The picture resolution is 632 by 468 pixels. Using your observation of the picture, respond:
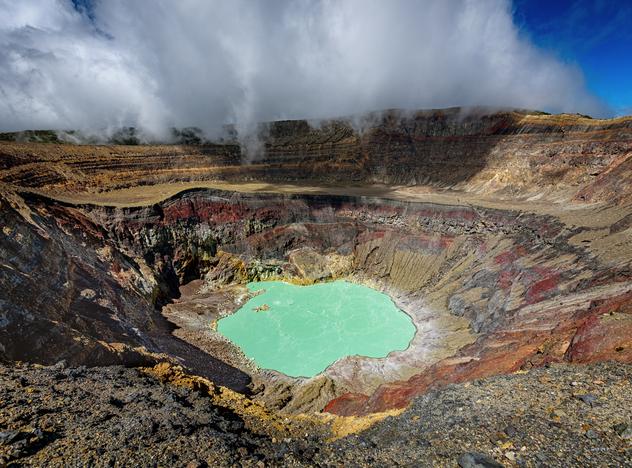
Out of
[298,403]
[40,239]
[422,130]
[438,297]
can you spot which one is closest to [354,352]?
[298,403]

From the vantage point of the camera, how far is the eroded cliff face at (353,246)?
682 inches

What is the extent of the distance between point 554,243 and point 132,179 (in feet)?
157

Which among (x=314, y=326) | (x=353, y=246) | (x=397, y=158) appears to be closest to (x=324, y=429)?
(x=314, y=326)

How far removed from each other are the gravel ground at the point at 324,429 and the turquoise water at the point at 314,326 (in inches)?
562

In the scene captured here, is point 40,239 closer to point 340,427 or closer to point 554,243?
point 340,427

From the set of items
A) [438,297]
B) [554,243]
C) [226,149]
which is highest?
[226,149]

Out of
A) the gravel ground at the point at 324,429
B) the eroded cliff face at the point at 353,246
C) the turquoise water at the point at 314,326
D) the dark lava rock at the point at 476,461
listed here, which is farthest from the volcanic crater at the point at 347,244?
the dark lava rock at the point at 476,461

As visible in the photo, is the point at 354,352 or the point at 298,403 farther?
the point at 354,352

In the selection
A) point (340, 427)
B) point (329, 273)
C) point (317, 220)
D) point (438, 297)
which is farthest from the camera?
point (317, 220)

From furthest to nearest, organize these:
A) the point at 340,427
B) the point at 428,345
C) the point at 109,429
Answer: the point at 428,345, the point at 340,427, the point at 109,429

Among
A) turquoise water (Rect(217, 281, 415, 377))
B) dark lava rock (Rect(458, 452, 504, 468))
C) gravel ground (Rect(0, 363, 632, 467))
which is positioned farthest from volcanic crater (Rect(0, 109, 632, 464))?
dark lava rock (Rect(458, 452, 504, 468))

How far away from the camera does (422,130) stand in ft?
187

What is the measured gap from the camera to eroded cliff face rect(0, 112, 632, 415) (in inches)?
682

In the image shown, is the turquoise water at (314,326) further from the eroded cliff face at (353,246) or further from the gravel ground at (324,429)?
the gravel ground at (324,429)
